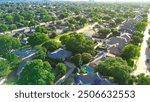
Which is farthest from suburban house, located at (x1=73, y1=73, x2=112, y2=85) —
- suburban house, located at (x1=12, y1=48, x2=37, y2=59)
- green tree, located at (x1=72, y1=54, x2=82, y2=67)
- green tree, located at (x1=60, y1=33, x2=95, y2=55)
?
suburban house, located at (x1=12, y1=48, x2=37, y2=59)

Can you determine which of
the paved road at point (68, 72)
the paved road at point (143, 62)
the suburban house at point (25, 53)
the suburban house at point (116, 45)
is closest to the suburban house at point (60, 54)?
the paved road at point (68, 72)

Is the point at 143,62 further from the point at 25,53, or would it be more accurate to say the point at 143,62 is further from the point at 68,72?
the point at 25,53

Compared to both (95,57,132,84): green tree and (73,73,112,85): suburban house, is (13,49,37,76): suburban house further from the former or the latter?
(95,57,132,84): green tree

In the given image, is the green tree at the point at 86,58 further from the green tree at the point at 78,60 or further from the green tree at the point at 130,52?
the green tree at the point at 130,52

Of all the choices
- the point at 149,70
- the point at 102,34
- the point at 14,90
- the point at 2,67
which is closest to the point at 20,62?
the point at 2,67

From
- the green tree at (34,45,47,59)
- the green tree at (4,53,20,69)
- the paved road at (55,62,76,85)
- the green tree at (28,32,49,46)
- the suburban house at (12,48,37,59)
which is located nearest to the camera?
the paved road at (55,62,76,85)

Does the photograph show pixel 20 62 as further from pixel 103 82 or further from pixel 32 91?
pixel 32 91

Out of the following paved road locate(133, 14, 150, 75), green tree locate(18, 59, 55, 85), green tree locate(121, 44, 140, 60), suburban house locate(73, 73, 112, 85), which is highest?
green tree locate(18, 59, 55, 85)

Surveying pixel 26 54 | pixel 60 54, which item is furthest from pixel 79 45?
pixel 26 54
